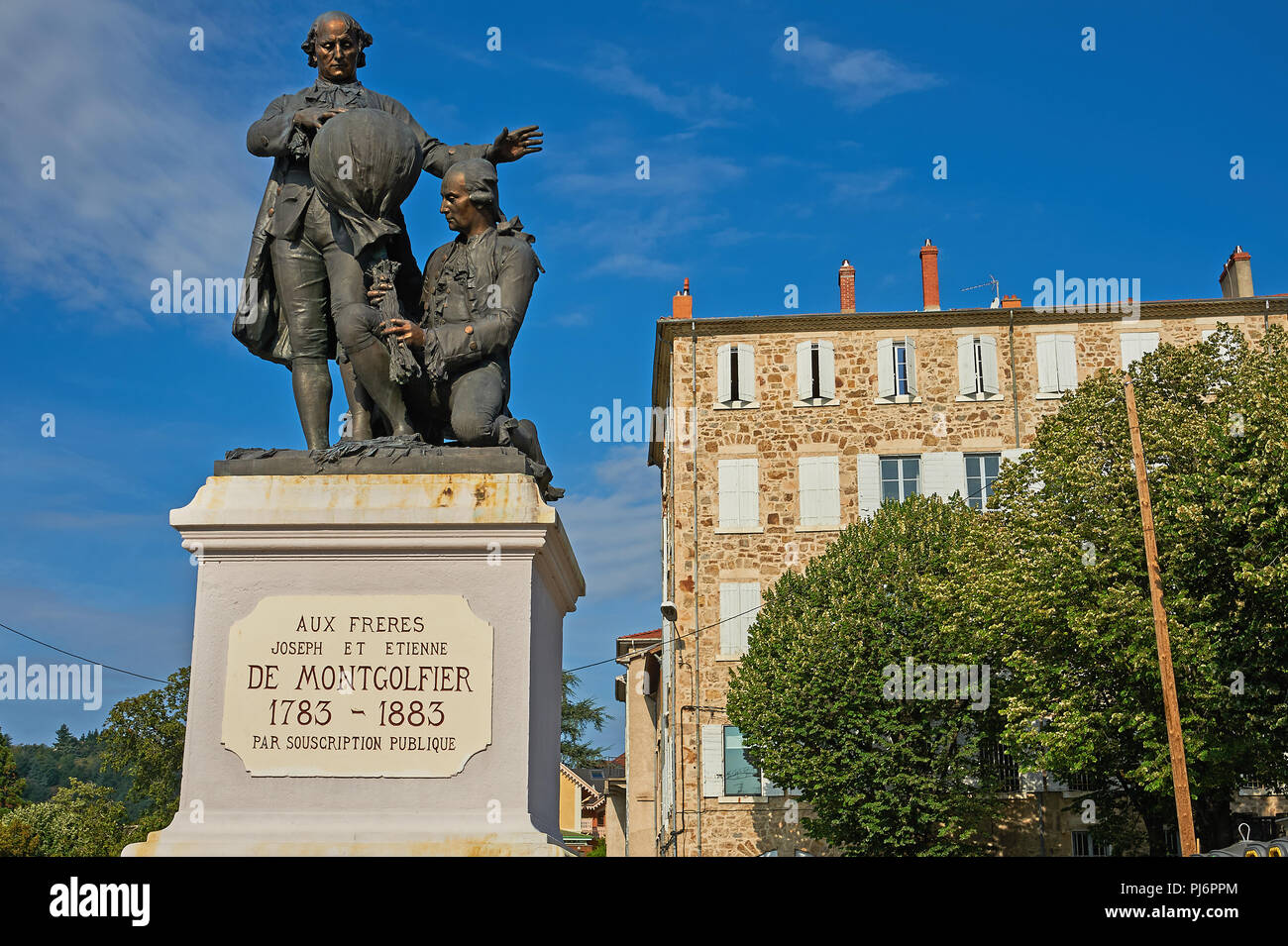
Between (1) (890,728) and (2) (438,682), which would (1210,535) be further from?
(2) (438,682)

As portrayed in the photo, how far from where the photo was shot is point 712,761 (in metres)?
38.5

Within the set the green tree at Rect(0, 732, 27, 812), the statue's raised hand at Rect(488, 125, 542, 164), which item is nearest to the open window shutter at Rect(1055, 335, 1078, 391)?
the statue's raised hand at Rect(488, 125, 542, 164)

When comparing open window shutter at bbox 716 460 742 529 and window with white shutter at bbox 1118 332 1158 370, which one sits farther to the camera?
window with white shutter at bbox 1118 332 1158 370

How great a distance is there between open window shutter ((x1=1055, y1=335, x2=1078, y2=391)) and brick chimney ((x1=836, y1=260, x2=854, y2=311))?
6.83 metres

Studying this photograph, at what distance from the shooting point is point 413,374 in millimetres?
6477

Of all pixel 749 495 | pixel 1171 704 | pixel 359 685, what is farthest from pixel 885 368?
pixel 359 685

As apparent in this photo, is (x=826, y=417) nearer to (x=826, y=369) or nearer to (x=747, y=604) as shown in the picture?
(x=826, y=369)

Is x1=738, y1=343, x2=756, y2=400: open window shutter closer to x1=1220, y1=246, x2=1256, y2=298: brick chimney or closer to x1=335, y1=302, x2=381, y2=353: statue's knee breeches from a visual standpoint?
x1=1220, y1=246, x2=1256, y2=298: brick chimney

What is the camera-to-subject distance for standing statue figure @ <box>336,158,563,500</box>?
6.50m

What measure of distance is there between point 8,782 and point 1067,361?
5331cm

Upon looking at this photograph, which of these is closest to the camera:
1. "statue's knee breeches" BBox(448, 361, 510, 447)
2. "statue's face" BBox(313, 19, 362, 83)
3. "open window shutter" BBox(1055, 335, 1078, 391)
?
"statue's knee breeches" BBox(448, 361, 510, 447)

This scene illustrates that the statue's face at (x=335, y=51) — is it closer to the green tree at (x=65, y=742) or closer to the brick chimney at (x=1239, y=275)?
the brick chimney at (x=1239, y=275)

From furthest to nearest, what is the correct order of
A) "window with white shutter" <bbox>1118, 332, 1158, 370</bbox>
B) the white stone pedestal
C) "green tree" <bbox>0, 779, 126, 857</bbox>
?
"green tree" <bbox>0, 779, 126, 857</bbox>
"window with white shutter" <bbox>1118, 332, 1158, 370</bbox>
the white stone pedestal
